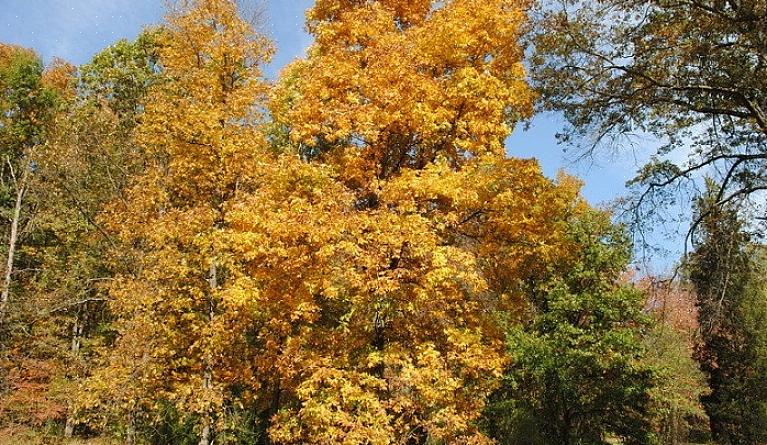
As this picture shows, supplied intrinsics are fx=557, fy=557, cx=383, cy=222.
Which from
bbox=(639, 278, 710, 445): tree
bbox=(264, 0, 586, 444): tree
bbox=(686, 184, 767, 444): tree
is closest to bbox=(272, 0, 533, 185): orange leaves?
bbox=(264, 0, 586, 444): tree

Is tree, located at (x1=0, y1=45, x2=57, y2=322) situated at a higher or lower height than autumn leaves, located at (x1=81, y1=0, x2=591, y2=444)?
higher

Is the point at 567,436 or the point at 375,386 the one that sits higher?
the point at 375,386

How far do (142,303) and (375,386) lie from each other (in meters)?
5.36

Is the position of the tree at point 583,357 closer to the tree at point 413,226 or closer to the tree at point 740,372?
the tree at point 740,372

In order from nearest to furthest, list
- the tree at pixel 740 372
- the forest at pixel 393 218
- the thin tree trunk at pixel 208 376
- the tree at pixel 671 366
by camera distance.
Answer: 1. the forest at pixel 393 218
2. the thin tree trunk at pixel 208 376
3. the tree at pixel 671 366
4. the tree at pixel 740 372

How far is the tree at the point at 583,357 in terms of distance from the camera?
16125 millimetres

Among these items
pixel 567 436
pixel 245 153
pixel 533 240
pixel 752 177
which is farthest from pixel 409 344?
pixel 567 436

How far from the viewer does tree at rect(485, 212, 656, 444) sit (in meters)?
16.1

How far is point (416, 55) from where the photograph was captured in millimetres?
10555

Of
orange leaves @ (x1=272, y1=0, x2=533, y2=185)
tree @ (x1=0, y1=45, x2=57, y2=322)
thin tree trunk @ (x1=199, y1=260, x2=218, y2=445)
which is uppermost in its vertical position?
tree @ (x1=0, y1=45, x2=57, y2=322)

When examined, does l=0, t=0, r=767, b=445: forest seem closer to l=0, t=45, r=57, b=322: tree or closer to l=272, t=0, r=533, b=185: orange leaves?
l=272, t=0, r=533, b=185: orange leaves

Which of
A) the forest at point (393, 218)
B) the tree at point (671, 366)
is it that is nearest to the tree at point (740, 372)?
the tree at point (671, 366)

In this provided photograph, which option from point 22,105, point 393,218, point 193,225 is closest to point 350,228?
point 393,218

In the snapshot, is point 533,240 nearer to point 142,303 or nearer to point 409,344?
point 409,344
